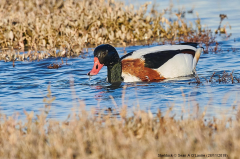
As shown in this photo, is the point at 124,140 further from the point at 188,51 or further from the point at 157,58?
the point at 188,51

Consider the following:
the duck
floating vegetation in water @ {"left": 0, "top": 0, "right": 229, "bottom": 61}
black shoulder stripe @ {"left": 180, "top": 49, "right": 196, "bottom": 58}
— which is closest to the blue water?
the duck

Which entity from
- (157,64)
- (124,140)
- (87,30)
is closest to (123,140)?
(124,140)

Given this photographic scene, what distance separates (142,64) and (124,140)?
4.13 m

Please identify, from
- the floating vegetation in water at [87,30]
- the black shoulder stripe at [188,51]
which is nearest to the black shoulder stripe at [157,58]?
the black shoulder stripe at [188,51]

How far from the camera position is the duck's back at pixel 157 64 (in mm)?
7707

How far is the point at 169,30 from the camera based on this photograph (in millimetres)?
12047

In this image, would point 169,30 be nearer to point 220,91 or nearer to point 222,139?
point 220,91

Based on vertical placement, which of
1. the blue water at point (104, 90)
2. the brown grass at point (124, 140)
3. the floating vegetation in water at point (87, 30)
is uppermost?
the floating vegetation in water at point (87, 30)

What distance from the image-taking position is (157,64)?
308 inches

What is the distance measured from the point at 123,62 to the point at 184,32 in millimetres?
4371

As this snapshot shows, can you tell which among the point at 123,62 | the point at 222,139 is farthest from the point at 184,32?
the point at 222,139

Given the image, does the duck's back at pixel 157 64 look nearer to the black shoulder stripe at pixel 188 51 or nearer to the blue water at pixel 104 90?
the black shoulder stripe at pixel 188 51

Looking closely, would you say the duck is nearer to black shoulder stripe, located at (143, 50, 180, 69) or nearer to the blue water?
black shoulder stripe, located at (143, 50, 180, 69)

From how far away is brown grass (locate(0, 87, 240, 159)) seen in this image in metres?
3.47
